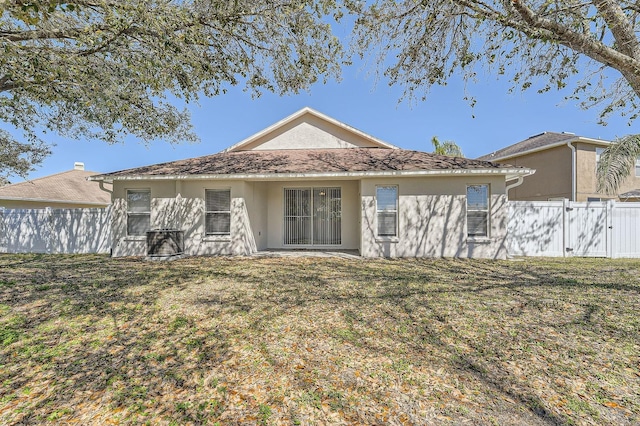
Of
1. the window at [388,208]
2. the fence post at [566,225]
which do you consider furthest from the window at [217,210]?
the fence post at [566,225]

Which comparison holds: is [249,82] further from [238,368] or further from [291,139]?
[238,368]

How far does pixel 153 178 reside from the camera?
34.1 ft

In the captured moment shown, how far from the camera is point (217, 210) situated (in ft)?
35.8

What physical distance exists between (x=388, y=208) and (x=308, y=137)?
5.54 metres

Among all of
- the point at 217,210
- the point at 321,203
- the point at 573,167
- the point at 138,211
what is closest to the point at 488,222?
the point at 321,203

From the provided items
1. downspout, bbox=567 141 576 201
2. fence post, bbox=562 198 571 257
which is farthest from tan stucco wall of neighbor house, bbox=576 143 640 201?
fence post, bbox=562 198 571 257

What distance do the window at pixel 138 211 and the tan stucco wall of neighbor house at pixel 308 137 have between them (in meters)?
4.87

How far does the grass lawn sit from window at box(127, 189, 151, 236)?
4.35 metres

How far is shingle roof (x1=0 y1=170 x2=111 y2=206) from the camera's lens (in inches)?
709

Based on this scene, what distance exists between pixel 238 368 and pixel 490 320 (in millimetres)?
3703

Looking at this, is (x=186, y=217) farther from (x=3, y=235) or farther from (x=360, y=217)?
(x=3, y=235)

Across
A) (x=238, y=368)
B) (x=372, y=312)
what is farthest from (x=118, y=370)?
(x=372, y=312)

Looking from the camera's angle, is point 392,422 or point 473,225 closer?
point 392,422

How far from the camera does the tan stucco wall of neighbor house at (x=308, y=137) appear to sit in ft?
44.4
